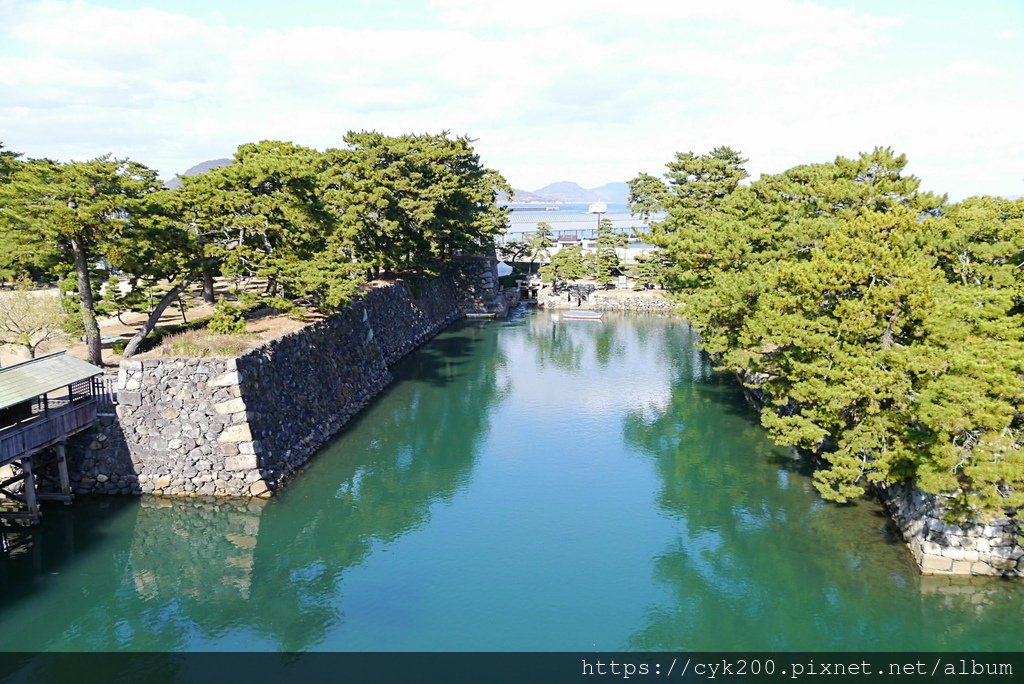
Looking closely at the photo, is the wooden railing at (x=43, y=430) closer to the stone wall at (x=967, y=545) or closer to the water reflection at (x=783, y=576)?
the water reflection at (x=783, y=576)

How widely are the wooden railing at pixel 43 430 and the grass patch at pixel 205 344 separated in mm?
3127

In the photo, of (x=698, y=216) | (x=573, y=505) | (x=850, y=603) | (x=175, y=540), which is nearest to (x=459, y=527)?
(x=573, y=505)

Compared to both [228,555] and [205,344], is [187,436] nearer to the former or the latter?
[205,344]

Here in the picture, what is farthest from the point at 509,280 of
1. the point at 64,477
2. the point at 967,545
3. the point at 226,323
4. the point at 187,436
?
the point at 967,545

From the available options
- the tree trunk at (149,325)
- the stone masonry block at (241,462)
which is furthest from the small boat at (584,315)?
the stone masonry block at (241,462)

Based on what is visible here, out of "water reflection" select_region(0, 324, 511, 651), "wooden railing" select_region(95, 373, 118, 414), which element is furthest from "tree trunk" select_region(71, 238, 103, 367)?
"water reflection" select_region(0, 324, 511, 651)

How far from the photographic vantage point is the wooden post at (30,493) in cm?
2039

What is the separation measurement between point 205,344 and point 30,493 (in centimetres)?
703

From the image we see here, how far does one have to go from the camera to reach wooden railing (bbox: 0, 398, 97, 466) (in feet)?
62.2

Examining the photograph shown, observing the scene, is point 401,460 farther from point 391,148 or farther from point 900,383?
point 391,148

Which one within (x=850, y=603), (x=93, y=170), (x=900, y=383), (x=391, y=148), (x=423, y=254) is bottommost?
(x=850, y=603)

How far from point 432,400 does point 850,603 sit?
2240cm

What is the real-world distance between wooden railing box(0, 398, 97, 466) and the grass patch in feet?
10.3

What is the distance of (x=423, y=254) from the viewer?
164ft
